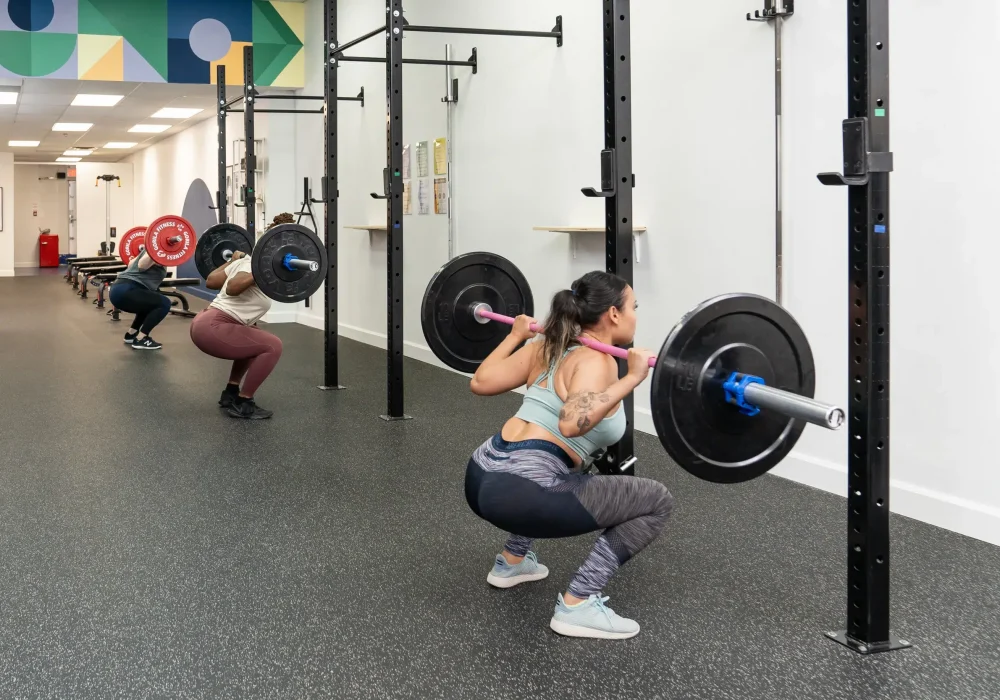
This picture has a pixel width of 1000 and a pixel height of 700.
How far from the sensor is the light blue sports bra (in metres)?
2.27

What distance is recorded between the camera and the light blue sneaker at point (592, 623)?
2.25 metres

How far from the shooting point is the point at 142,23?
870cm

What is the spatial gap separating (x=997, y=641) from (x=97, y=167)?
70.6 ft

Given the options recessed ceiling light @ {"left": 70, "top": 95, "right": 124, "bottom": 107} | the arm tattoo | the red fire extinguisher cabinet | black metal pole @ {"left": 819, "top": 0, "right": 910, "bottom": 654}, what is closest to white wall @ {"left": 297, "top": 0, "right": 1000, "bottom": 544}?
black metal pole @ {"left": 819, "top": 0, "right": 910, "bottom": 654}

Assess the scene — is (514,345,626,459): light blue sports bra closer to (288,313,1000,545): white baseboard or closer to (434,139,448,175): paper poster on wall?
(288,313,1000,545): white baseboard

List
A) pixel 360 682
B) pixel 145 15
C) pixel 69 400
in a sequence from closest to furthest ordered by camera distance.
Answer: pixel 360 682 < pixel 69 400 < pixel 145 15

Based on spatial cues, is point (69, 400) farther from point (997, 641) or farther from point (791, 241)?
point (997, 641)

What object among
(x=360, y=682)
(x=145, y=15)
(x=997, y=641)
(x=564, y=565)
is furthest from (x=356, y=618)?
(x=145, y=15)

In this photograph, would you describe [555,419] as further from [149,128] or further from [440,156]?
[149,128]

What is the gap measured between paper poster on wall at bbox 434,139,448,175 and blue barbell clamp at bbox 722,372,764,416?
4807 millimetres

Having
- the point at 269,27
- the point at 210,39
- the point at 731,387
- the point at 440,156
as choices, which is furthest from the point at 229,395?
the point at 269,27

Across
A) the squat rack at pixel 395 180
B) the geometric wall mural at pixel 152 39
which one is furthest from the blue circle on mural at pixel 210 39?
the squat rack at pixel 395 180

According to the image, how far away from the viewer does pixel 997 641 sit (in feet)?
7.30

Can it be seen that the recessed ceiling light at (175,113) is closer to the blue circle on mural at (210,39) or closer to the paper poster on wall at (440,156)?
the blue circle on mural at (210,39)
